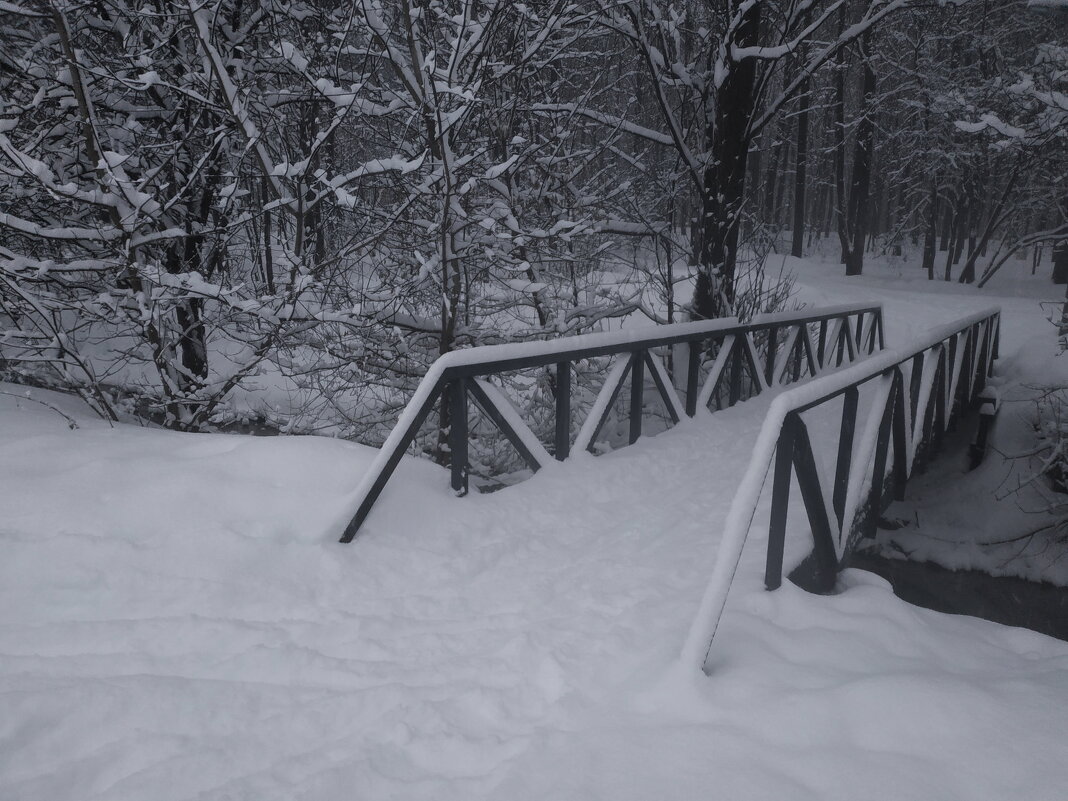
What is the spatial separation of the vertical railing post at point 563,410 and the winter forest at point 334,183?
1216 millimetres

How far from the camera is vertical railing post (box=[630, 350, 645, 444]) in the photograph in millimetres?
5562

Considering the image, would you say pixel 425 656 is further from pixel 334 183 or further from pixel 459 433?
pixel 334 183

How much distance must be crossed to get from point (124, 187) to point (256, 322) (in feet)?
4.61

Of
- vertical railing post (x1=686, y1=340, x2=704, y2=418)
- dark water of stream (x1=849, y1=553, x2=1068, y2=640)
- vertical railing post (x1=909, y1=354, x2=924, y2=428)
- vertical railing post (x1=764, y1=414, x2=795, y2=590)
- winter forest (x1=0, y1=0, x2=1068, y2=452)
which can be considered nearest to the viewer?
vertical railing post (x1=764, y1=414, x2=795, y2=590)

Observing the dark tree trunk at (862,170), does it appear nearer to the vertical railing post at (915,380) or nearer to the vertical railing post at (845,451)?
the vertical railing post at (915,380)

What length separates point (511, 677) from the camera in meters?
2.46

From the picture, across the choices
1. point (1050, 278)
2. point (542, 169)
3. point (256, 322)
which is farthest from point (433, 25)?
point (1050, 278)

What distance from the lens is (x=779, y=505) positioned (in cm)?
298

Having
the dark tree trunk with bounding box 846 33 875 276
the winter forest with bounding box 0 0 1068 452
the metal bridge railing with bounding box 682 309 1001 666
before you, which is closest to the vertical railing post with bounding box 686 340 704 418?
the winter forest with bounding box 0 0 1068 452

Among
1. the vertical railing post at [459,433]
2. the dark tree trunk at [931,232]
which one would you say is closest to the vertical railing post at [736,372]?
the vertical railing post at [459,433]

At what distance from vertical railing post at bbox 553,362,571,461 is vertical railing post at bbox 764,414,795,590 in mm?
2104

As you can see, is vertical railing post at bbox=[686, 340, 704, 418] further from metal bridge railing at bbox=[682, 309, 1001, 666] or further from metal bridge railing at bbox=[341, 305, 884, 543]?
metal bridge railing at bbox=[682, 309, 1001, 666]

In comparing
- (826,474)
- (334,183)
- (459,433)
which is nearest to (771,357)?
(826,474)

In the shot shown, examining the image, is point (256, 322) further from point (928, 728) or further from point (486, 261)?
point (928, 728)
